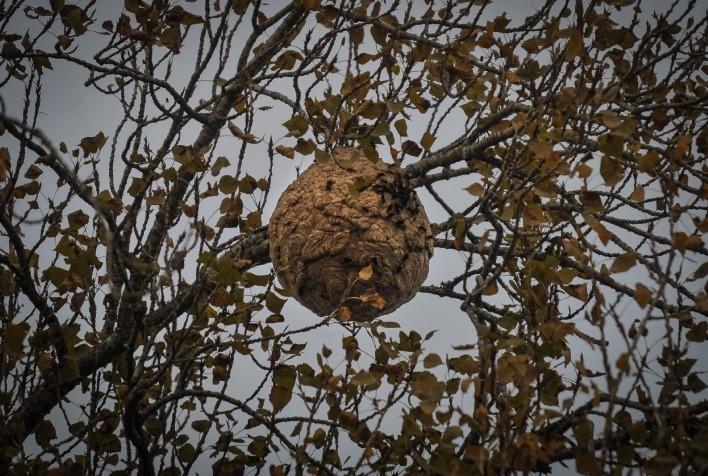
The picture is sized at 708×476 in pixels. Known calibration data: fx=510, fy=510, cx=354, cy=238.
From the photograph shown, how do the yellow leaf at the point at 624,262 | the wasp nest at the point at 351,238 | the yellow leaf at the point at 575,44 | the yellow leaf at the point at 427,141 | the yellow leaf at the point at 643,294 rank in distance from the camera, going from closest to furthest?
the yellow leaf at the point at 643,294
the yellow leaf at the point at 624,262
the yellow leaf at the point at 575,44
the wasp nest at the point at 351,238
the yellow leaf at the point at 427,141

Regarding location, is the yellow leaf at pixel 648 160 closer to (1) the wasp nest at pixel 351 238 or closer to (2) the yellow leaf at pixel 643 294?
(2) the yellow leaf at pixel 643 294

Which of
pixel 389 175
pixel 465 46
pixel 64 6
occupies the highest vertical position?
pixel 64 6

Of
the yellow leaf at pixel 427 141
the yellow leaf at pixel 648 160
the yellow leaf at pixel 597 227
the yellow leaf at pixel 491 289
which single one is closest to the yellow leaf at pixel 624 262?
the yellow leaf at pixel 597 227

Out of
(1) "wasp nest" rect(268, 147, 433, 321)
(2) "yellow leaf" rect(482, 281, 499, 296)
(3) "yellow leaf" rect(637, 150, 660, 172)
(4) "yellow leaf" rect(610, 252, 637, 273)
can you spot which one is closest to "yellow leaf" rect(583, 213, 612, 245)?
(4) "yellow leaf" rect(610, 252, 637, 273)

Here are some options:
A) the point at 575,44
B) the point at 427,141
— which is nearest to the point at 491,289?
the point at 427,141

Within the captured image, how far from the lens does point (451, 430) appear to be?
1.63 metres

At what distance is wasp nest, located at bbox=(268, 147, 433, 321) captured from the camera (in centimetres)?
192

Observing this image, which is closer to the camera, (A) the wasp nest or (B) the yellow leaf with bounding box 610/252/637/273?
(B) the yellow leaf with bounding box 610/252/637/273

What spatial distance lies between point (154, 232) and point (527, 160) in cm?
184

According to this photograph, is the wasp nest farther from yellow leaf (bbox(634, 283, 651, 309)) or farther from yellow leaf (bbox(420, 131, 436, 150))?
yellow leaf (bbox(634, 283, 651, 309))

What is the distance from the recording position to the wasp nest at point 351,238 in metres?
1.92

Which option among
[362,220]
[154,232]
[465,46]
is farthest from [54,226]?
[465,46]

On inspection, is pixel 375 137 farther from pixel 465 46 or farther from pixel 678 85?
pixel 678 85

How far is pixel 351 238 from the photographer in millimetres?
1927
